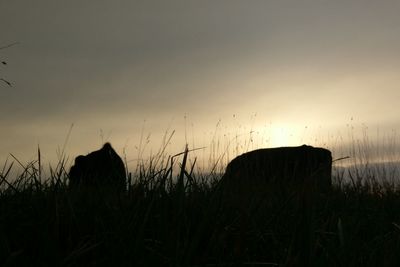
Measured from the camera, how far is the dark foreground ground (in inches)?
57.2

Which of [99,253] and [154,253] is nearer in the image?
[154,253]

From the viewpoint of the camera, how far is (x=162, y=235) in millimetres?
1627

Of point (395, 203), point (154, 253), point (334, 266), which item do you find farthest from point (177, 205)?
point (395, 203)

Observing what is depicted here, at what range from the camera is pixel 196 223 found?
1954mm

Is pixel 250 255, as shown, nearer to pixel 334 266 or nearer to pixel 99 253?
pixel 334 266

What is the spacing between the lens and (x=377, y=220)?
3.04 m

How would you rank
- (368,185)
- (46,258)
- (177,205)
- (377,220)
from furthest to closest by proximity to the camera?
1. (368,185)
2. (377,220)
3. (177,205)
4. (46,258)

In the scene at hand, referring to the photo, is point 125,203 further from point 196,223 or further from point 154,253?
point 154,253

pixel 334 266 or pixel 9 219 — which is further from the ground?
pixel 9 219

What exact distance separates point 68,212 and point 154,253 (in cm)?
58

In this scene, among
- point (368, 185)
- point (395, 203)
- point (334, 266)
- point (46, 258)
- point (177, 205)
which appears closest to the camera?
point (46, 258)

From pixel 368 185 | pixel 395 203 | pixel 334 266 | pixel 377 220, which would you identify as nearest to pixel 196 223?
pixel 334 266

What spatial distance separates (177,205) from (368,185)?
5094mm

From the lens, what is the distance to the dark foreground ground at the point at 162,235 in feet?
4.77
